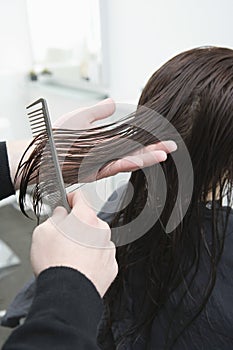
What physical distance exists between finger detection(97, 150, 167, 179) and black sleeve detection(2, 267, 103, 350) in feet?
0.84

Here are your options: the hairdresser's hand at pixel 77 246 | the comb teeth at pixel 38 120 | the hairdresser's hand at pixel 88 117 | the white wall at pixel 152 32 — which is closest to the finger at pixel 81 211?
the hairdresser's hand at pixel 77 246

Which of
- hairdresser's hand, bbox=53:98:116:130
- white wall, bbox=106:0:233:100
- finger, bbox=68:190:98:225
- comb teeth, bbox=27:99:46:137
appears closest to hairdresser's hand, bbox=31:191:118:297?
finger, bbox=68:190:98:225

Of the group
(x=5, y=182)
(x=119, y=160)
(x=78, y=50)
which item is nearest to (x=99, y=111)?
(x=119, y=160)

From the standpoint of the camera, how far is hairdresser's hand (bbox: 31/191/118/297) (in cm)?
47

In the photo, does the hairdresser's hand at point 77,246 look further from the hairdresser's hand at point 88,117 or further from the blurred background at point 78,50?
the blurred background at point 78,50

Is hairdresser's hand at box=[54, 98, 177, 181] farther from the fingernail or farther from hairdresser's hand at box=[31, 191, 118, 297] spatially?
hairdresser's hand at box=[31, 191, 118, 297]

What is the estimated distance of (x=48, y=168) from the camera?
0.58 metres

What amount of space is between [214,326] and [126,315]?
199 millimetres

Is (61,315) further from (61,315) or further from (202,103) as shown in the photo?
(202,103)

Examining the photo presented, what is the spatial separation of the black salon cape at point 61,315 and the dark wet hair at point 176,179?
25 cm

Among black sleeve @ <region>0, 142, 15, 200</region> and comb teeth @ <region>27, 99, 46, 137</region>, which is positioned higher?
comb teeth @ <region>27, 99, 46, 137</region>

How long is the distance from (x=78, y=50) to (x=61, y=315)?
217 cm

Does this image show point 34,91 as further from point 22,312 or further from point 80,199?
point 80,199

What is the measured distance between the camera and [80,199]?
21.5 inches
